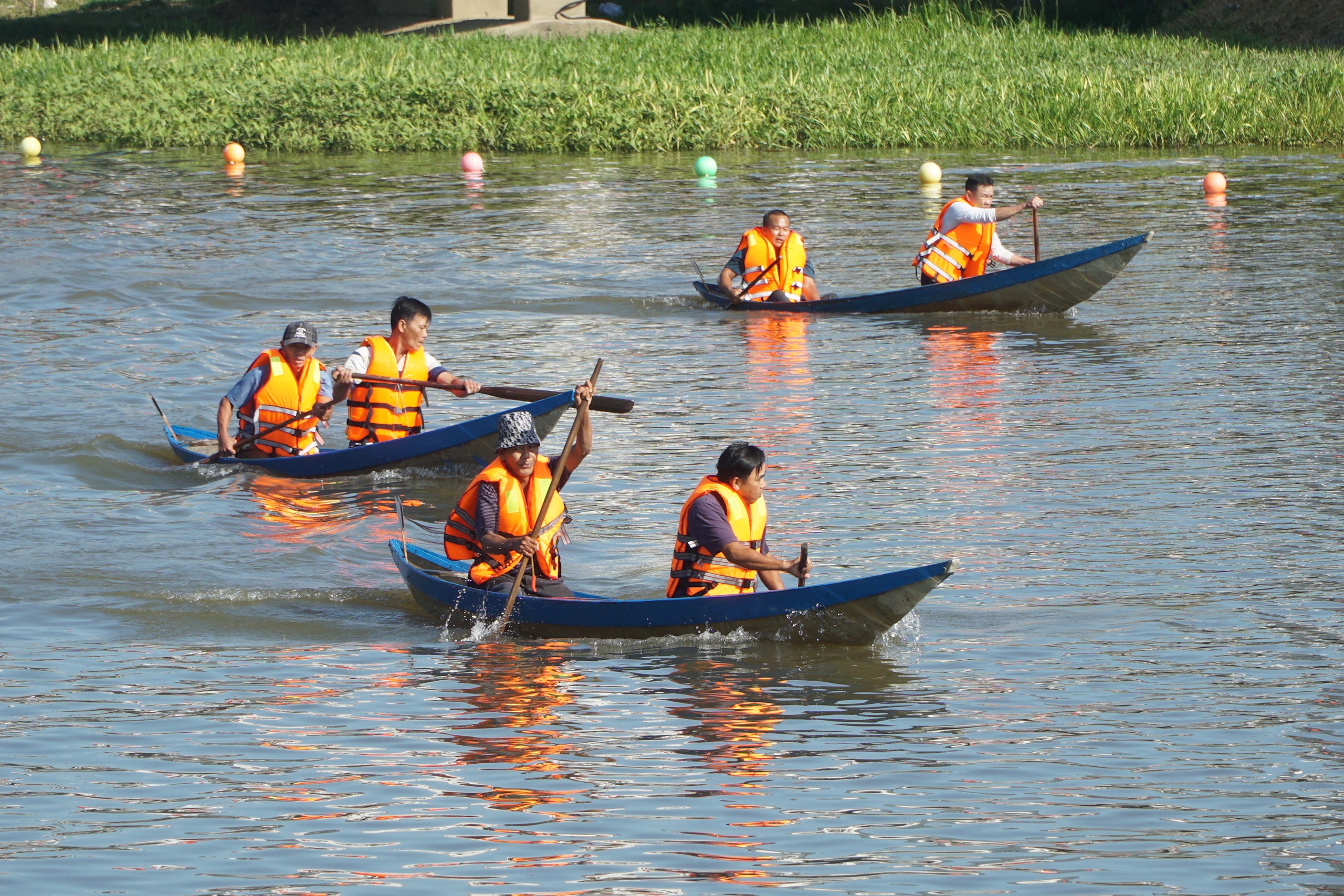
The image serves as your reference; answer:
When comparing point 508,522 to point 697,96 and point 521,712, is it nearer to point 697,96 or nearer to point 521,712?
point 521,712

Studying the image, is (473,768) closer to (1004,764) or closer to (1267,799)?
(1004,764)

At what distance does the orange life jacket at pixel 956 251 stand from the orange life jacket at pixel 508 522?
8618 millimetres

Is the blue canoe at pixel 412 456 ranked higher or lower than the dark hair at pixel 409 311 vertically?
lower

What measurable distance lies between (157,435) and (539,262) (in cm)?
739

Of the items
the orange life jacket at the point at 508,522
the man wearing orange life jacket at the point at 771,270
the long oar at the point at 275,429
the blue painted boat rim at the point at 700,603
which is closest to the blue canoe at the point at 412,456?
the long oar at the point at 275,429

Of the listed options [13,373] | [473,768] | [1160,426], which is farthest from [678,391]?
[473,768]

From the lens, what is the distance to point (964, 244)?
1728 centimetres

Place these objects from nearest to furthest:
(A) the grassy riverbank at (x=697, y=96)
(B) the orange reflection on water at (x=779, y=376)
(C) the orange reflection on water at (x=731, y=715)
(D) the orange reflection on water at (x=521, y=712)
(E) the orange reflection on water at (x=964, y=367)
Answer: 1. (D) the orange reflection on water at (x=521, y=712)
2. (C) the orange reflection on water at (x=731, y=715)
3. (B) the orange reflection on water at (x=779, y=376)
4. (E) the orange reflection on water at (x=964, y=367)
5. (A) the grassy riverbank at (x=697, y=96)

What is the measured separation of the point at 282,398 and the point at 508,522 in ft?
12.2

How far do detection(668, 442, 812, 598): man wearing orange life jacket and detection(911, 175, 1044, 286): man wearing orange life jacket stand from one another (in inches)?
340

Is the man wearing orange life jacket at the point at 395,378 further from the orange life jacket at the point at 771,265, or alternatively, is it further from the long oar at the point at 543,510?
the orange life jacket at the point at 771,265

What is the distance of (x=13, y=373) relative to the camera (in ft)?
50.3

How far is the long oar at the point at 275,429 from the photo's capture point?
40.5 ft

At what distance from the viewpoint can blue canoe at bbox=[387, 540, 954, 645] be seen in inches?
322
